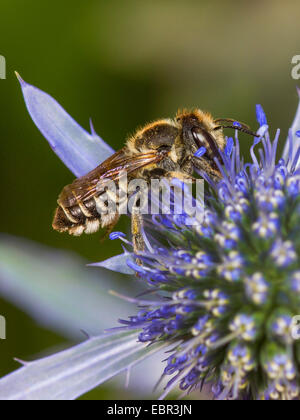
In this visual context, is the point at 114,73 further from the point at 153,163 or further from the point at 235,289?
the point at 235,289

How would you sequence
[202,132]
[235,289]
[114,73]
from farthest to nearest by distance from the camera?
[114,73], [202,132], [235,289]

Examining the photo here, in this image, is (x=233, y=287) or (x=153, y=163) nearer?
(x=233, y=287)

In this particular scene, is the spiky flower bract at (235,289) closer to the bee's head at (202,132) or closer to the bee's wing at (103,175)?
the bee's head at (202,132)

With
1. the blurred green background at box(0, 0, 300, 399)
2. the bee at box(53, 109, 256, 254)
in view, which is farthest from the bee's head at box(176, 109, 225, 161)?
the blurred green background at box(0, 0, 300, 399)

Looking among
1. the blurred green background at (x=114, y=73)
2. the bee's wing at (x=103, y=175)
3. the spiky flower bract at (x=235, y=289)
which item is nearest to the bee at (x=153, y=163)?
the bee's wing at (x=103, y=175)

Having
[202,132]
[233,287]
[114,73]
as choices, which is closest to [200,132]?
[202,132]

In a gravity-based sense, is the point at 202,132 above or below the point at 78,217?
above

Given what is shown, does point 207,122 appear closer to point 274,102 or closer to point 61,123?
point 61,123

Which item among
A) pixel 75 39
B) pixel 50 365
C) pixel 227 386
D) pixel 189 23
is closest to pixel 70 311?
pixel 50 365

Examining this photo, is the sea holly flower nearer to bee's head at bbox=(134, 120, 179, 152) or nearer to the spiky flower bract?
the spiky flower bract
